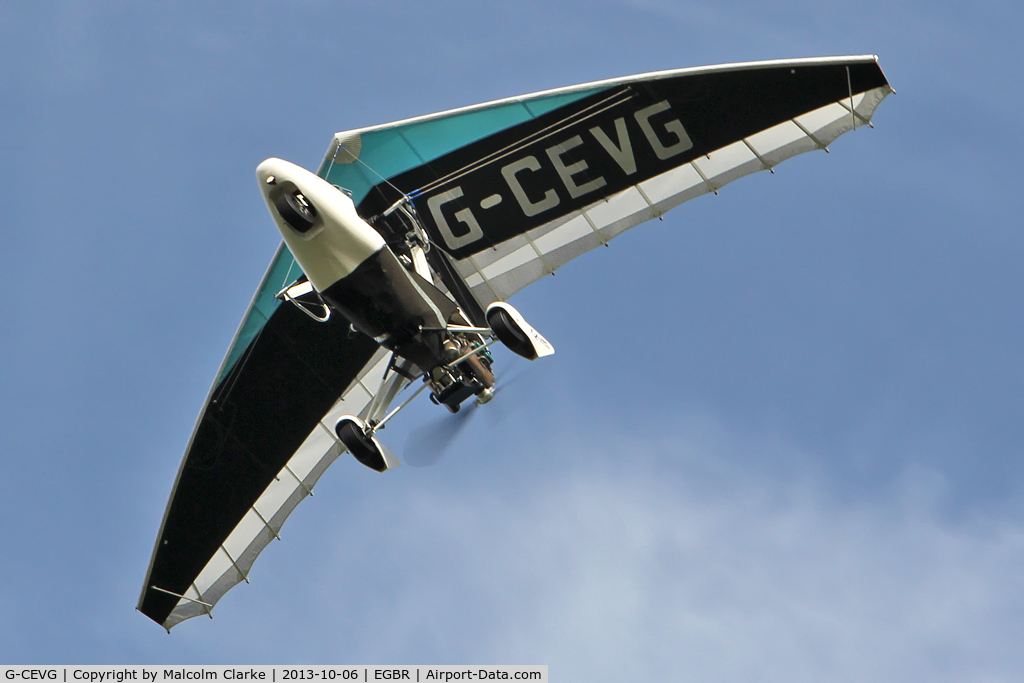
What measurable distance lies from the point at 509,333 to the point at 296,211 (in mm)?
4892

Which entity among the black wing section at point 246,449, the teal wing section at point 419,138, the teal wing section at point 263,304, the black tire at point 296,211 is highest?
the black tire at point 296,211

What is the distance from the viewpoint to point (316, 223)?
2141cm

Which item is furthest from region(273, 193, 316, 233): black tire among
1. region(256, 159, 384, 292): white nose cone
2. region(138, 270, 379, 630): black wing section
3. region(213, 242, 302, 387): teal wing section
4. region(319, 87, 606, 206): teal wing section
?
region(138, 270, 379, 630): black wing section

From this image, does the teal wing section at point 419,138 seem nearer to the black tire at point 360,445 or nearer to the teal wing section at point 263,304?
the teal wing section at point 263,304

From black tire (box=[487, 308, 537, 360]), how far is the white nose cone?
108 inches

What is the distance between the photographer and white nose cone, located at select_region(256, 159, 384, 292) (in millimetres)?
21094

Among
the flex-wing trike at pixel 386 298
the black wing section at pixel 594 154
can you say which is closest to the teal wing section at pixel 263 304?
the flex-wing trike at pixel 386 298

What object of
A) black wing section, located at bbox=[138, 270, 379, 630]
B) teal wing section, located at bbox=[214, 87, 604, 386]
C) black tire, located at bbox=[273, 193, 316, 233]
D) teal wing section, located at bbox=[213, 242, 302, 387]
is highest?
black tire, located at bbox=[273, 193, 316, 233]

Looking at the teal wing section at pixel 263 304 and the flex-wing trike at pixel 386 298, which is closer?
the flex-wing trike at pixel 386 298

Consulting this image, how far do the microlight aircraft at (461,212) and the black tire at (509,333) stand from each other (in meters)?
0.03

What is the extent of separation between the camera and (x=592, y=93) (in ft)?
78.6

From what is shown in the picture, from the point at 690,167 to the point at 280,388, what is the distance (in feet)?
38.1

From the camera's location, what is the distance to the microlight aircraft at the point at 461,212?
2238 centimetres

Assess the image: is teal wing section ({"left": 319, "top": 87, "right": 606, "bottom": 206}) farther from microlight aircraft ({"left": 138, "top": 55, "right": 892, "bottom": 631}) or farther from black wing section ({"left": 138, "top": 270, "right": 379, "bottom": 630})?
black wing section ({"left": 138, "top": 270, "right": 379, "bottom": 630})
